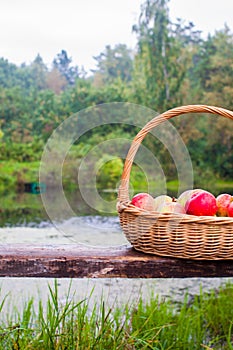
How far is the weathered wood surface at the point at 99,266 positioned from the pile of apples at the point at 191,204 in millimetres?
104

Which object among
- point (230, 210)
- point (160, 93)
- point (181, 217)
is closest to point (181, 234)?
point (181, 217)

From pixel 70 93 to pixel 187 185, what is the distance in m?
16.2

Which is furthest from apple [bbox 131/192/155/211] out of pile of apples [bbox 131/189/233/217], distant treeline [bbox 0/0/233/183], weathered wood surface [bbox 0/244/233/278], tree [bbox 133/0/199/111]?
tree [bbox 133/0/199/111]

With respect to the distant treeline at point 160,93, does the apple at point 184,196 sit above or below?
below

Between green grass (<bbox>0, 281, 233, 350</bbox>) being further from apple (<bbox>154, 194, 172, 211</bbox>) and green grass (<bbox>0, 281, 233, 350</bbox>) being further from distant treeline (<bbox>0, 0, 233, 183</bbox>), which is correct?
distant treeline (<bbox>0, 0, 233, 183</bbox>)

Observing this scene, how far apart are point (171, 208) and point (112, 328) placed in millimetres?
561

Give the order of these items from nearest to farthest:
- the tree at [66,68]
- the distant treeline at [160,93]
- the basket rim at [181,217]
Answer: the basket rim at [181,217] < the distant treeline at [160,93] < the tree at [66,68]

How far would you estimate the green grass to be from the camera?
1.27m

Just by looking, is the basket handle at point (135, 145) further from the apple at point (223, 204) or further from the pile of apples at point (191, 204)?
the apple at point (223, 204)

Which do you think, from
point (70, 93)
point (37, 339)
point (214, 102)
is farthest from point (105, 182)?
point (37, 339)

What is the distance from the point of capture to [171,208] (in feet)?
3.48

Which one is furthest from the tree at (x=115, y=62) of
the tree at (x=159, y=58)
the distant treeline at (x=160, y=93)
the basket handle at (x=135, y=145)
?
the basket handle at (x=135, y=145)

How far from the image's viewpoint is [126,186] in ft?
3.74

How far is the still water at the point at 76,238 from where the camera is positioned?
51.8 inches
